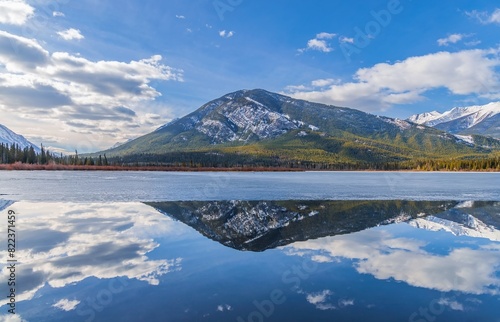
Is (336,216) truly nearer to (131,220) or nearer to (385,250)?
(385,250)

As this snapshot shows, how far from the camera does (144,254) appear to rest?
1853 cm

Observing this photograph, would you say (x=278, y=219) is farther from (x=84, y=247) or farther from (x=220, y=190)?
(x=220, y=190)

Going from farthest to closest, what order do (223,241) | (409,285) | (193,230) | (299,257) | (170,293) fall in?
1. (193,230)
2. (223,241)
3. (299,257)
4. (409,285)
5. (170,293)

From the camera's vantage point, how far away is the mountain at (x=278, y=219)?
75.9 ft

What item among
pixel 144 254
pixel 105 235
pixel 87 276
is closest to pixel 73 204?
pixel 105 235

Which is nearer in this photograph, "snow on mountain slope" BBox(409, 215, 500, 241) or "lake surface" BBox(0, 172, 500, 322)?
"lake surface" BBox(0, 172, 500, 322)

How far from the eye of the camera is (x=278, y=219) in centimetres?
3025

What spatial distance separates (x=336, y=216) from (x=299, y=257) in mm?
15299

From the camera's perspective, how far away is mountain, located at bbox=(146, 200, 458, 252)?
23.1m

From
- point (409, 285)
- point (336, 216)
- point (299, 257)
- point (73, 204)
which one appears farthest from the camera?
point (73, 204)

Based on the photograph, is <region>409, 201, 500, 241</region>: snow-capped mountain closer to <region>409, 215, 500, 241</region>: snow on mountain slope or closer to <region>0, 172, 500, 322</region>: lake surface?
<region>409, 215, 500, 241</region>: snow on mountain slope

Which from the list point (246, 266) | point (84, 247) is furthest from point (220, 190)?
point (246, 266)


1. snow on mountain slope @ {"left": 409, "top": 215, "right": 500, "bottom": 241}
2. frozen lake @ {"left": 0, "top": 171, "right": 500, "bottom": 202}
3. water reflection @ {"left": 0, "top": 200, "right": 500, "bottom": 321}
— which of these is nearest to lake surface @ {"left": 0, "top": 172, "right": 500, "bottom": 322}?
water reflection @ {"left": 0, "top": 200, "right": 500, "bottom": 321}

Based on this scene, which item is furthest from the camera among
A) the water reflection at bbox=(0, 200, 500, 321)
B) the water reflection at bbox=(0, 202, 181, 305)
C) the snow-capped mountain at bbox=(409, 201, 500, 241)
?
the snow-capped mountain at bbox=(409, 201, 500, 241)
